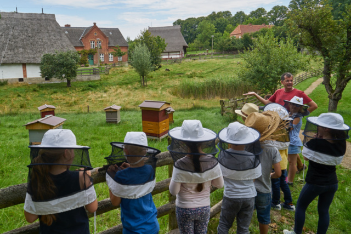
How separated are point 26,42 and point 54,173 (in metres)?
35.9

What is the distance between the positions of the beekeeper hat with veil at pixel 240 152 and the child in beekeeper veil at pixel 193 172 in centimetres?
20

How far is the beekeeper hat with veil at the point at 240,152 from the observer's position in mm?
2683

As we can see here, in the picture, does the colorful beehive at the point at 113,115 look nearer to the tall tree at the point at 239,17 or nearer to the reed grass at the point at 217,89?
the reed grass at the point at 217,89

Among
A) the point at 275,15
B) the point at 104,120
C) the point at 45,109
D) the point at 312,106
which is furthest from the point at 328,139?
the point at 275,15

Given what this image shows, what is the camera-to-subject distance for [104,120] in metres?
13.1

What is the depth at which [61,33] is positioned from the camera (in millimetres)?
34812

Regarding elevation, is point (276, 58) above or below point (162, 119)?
above

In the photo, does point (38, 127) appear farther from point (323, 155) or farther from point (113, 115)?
point (323, 155)

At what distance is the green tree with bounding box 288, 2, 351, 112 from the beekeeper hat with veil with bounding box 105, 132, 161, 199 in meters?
10.5

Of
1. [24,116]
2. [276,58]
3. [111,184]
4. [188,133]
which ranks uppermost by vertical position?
[276,58]

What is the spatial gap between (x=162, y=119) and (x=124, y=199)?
24.2 feet

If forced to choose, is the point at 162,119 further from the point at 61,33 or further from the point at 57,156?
the point at 61,33

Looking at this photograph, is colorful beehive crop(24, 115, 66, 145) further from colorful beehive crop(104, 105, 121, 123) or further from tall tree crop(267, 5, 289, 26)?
tall tree crop(267, 5, 289, 26)

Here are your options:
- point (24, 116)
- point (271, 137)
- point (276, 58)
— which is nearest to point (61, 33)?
point (24, 116)
